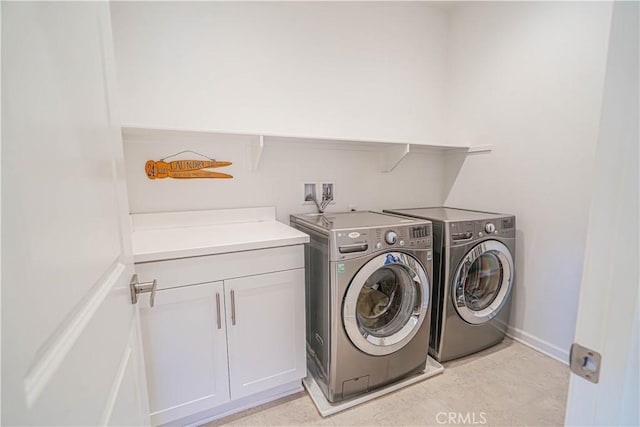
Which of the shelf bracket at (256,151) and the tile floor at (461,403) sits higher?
the shelf bracket at (256,151)

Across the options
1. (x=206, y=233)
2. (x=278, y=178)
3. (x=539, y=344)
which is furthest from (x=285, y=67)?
(x=539, y=344)

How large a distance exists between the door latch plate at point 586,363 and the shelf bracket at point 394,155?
5.95 ft

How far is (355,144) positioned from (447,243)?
1010 millimetres

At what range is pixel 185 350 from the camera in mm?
1299

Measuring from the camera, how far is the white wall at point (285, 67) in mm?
1676

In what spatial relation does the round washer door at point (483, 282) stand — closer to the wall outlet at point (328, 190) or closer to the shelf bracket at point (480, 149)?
the shelf bracket at point (480, 149)

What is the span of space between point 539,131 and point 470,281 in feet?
3.72

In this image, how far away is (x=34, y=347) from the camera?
0.33 m

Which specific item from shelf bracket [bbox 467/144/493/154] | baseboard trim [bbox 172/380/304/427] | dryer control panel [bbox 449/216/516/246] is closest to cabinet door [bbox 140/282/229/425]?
baseboard trim [bbox 172/380/304/427]

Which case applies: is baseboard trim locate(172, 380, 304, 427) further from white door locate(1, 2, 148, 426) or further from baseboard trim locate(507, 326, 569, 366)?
baseboard trim locate(507, 326, 569, 366)

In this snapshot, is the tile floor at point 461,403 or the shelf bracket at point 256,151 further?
the shelf bracket at point 256,151

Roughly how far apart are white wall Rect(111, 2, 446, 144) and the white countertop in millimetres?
556

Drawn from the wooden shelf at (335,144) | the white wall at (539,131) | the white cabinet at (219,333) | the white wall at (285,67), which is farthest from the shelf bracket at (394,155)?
the white cabinet at (219,333)

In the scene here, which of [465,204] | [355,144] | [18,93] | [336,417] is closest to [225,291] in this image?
[336,417]
